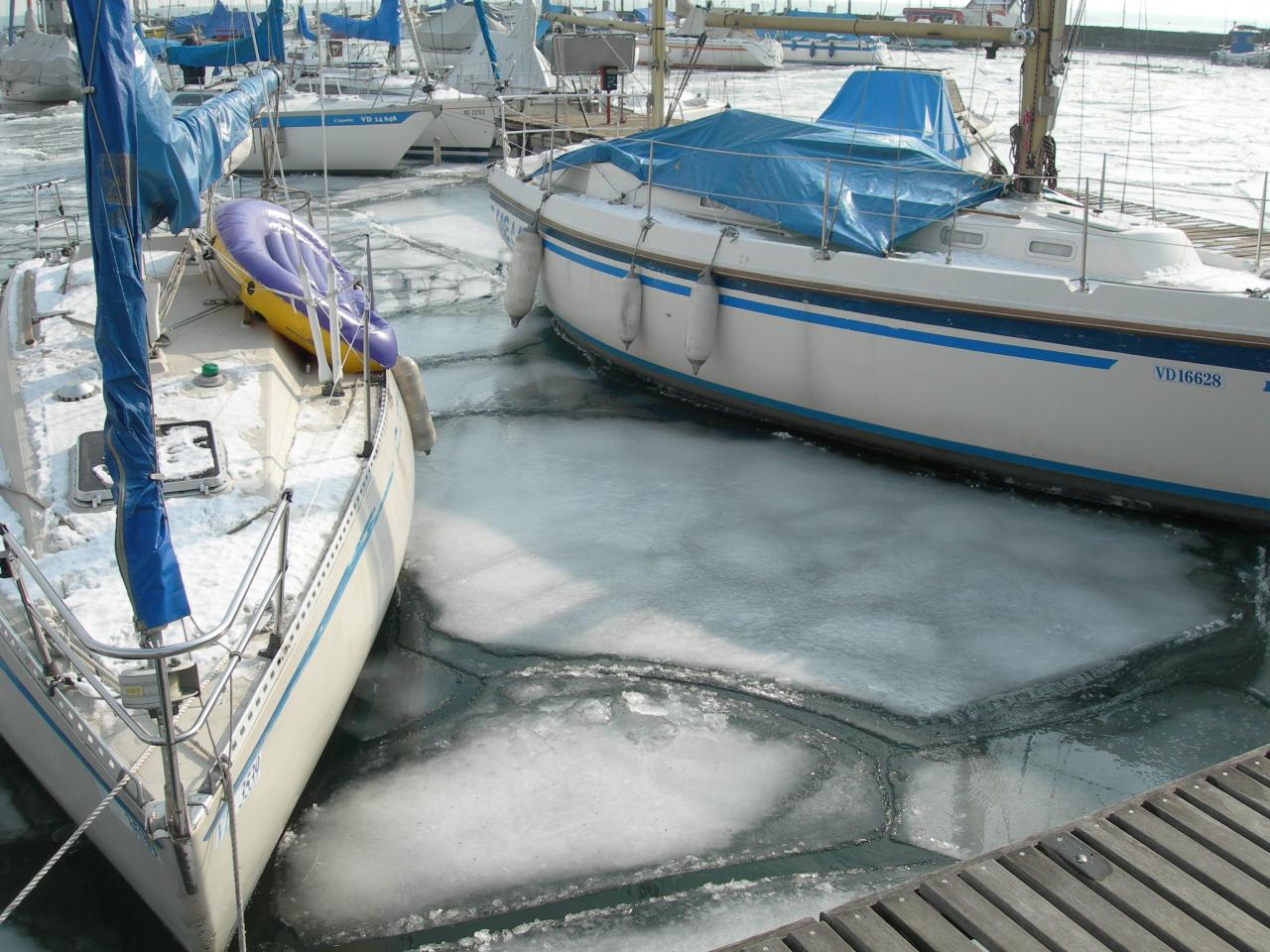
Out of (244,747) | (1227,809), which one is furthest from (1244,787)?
(244,747)

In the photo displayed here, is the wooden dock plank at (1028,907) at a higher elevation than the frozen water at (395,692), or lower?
higher

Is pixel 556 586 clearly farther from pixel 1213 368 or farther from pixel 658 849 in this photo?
pixel 1213 368

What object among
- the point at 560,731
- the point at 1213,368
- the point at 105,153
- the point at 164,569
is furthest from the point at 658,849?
the point at 1213,368

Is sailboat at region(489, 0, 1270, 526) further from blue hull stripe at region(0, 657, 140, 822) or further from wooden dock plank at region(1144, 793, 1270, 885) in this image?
blue hull stripe at region(0, 657, 140, 822)

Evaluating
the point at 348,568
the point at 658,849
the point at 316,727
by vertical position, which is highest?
the point at 348,568

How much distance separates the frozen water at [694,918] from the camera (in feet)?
11.9

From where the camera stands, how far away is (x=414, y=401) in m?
6.38

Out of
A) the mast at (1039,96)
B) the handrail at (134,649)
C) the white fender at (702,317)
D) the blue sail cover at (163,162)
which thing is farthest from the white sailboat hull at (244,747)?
the mast at (1039,96)

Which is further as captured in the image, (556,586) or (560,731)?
(556,586)

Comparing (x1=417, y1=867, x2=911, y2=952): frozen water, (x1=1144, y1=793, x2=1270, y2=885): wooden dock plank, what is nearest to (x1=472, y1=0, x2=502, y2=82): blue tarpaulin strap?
(x1=417, y1=867, x2=911, y2=952): frozen water

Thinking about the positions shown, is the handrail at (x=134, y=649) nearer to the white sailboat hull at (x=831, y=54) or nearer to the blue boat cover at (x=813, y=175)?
the blue boat cover at (x=813, y=175)

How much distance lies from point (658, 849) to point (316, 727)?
4.35 ft

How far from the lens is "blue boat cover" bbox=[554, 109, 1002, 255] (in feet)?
23.8

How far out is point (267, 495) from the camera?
4695mm
